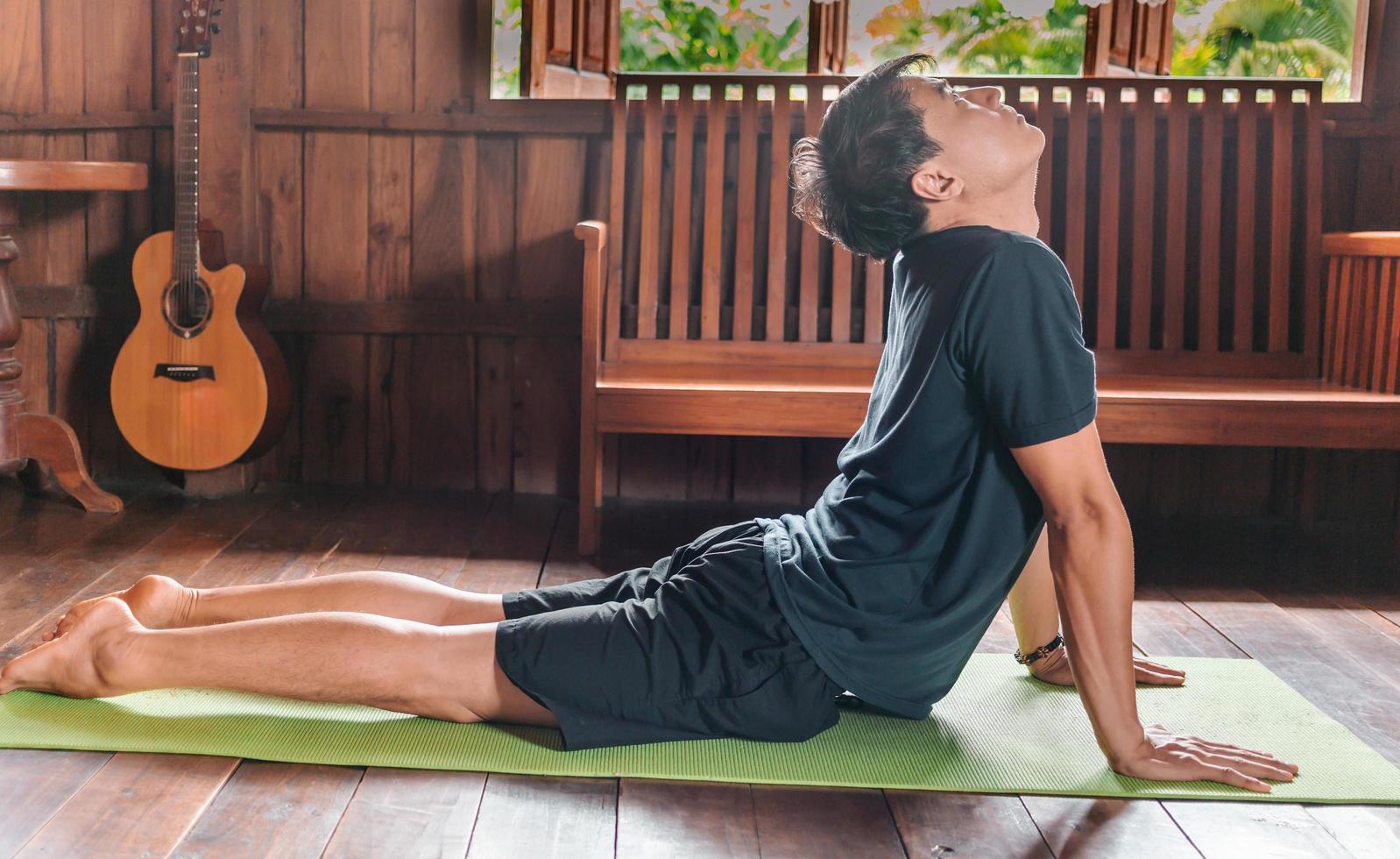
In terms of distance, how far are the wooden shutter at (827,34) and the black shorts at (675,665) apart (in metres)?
2.12

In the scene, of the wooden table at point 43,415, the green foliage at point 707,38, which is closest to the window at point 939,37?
the green foliage at point 707,38

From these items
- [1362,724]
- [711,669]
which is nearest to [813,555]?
[711,669]

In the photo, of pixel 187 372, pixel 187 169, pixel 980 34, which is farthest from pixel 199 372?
pixel 980 34

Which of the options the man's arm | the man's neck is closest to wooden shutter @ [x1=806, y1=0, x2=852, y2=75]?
the man's neck

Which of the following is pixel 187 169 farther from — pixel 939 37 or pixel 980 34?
pixel 980 34

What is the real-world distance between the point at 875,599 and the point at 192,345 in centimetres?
229

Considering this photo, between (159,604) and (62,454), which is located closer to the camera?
(159,604)

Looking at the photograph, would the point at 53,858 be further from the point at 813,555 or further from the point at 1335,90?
the point at 1335,90

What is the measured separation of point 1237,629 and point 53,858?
6.68 feet

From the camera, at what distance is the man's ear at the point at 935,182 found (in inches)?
66.1

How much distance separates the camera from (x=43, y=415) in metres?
3.29

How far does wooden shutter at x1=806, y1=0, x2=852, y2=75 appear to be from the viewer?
3.51 meters

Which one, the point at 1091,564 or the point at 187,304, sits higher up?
the point at 187,304

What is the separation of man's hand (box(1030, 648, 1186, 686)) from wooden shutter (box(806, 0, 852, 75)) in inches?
76.8
